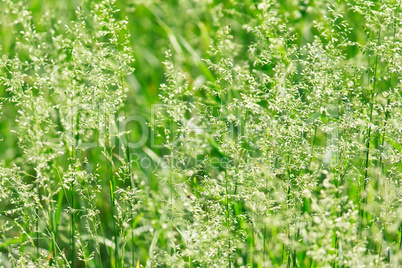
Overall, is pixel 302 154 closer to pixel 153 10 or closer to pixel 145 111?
pixel 145 111

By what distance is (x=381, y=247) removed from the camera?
160 cm

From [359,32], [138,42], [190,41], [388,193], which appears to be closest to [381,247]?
[388,193]

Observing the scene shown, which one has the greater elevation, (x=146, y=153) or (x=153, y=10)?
(x=153, y=10)

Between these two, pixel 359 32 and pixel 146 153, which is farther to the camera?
pixel 359 32

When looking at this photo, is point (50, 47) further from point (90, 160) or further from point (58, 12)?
point (58, 12)

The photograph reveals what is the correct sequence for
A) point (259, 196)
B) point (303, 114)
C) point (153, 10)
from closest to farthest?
point (259, 196) → point (303, 114) → point (153, 10)

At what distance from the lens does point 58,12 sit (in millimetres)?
3152

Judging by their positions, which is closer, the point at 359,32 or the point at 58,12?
the point at 359,32

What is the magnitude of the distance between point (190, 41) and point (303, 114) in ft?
5.51

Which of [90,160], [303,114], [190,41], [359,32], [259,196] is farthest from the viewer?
[190,41]

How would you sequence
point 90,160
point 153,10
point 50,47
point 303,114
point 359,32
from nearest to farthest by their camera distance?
point 303,114, point 50,47, point 90,160, point 359,32, point 153,10

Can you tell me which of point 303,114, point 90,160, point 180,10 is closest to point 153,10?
point 180,10

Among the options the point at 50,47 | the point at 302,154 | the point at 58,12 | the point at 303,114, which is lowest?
the point at 302,154

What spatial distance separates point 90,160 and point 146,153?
342 millimetres
